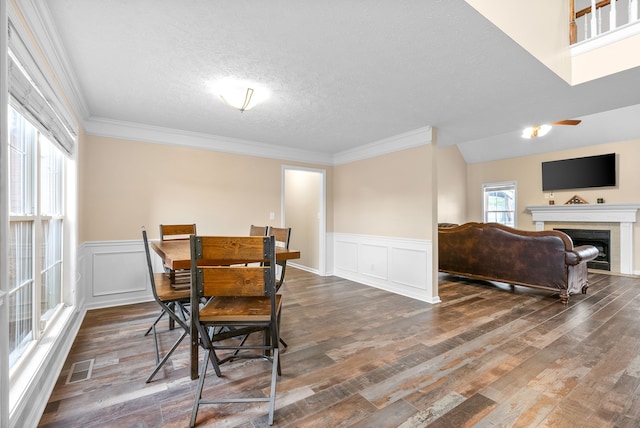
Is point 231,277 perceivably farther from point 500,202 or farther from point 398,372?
point 500,202

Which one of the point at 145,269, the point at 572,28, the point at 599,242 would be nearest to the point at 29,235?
the point at 145,269

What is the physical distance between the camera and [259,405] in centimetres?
167

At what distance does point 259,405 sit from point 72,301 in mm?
2335

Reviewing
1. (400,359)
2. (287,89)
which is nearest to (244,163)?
(287,89)

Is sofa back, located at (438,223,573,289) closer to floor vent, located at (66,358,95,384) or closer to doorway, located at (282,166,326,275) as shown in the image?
doorway, located at (282,166,326,275)

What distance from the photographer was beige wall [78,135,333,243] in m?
3.47

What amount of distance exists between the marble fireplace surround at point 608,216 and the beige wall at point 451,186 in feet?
5.75

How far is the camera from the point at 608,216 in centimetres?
548

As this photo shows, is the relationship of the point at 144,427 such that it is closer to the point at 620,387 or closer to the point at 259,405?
the point at 259,405

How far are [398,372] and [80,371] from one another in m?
2.26

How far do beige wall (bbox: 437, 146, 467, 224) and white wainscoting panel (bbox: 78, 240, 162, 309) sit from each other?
6.19 meters

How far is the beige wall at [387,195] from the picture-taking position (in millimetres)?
3857

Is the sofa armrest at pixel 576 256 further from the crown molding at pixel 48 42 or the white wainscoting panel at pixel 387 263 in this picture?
the crown molding at pixel 48 42

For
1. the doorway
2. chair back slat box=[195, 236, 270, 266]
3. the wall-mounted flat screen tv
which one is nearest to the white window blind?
chair back slat box=[195, 236, 270, 266]
